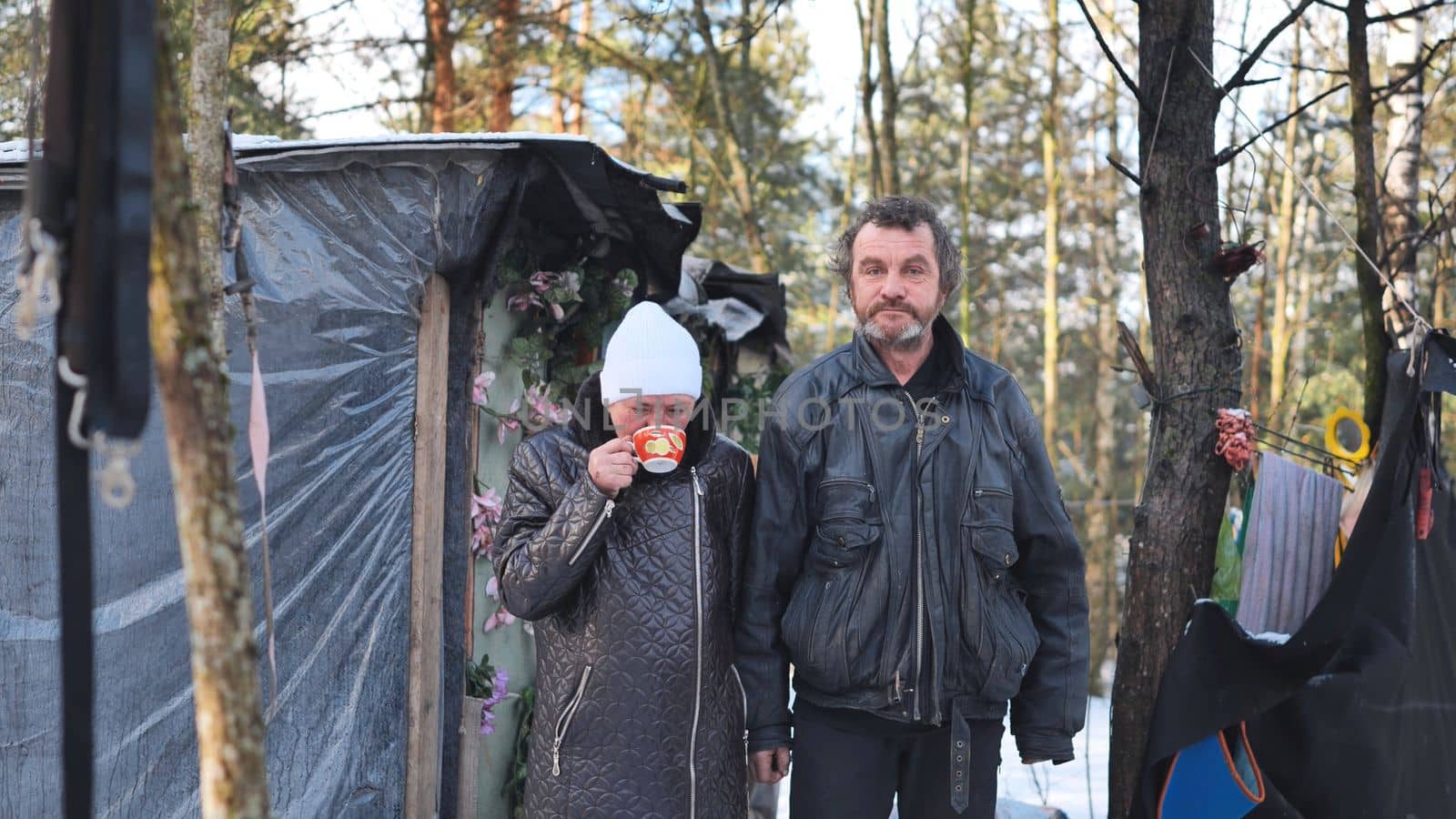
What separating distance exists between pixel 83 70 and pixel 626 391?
158 centimetres

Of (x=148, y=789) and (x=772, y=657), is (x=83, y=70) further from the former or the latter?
(x=148, y=789)

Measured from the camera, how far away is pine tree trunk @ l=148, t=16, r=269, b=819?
4.37 ft

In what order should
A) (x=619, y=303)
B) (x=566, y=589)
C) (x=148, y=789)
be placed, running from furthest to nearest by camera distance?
(x=619, y=303) < (x=148, y=789) < (x=566, y=589)

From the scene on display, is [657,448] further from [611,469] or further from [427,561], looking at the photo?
[427,561]

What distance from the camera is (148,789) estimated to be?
329cm

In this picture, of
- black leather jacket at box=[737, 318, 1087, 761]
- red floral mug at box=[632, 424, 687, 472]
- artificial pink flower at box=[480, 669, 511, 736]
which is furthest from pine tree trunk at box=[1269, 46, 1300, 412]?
red floral mug at box=[632, 424, 687, 472]

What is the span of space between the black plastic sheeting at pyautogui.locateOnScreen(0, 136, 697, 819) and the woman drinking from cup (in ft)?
3.40

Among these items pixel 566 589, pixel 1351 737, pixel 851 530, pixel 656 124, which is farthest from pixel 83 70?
pixel 656 124

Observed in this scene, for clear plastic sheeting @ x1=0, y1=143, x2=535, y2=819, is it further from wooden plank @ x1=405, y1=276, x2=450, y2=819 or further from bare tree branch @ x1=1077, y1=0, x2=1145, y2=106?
bare tree branch @ x1=1077, y1=0, x2=1145, y2=106

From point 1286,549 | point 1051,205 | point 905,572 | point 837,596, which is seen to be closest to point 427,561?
point 837,596

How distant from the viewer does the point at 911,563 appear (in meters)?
2.74

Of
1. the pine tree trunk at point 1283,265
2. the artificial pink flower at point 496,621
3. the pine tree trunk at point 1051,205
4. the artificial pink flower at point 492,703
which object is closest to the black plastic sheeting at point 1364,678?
the artificial pink flower at point 492,703

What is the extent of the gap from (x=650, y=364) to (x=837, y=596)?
67 cm

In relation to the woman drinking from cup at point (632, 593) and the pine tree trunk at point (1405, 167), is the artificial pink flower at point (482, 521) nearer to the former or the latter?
the woman drinking from cup at point (632, 593)
